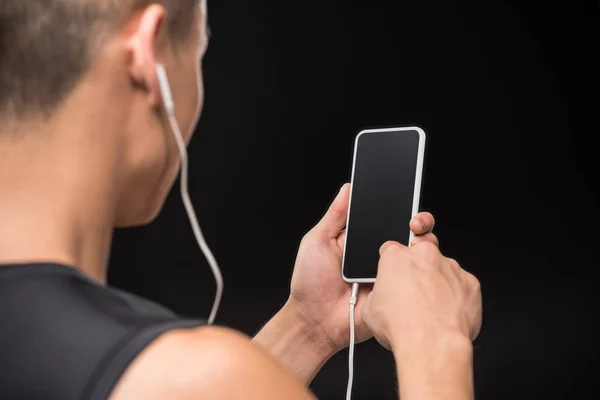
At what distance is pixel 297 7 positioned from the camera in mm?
1559

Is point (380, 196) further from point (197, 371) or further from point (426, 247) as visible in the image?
point (197, 371)

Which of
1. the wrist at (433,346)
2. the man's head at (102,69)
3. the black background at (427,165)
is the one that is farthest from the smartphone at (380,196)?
the black background at (427,165)

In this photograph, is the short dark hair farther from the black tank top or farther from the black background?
the black background

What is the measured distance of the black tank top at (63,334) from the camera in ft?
1.20

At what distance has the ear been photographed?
1.42 ft

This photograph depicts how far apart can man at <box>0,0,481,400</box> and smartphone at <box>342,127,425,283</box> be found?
224 mm

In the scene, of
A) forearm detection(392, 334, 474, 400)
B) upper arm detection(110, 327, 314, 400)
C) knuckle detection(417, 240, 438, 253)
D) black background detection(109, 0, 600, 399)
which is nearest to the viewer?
upper arm detection(110, 327, 314, 400)

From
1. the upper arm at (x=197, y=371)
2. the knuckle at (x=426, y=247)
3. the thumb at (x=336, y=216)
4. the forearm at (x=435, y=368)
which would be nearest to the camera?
the upper arm at (x=197, y=371)

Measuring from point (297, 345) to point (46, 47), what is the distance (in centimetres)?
43

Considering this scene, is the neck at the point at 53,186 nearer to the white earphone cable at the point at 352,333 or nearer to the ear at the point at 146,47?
the ear at the point at 146,47

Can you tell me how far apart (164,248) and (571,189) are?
78 centimetres

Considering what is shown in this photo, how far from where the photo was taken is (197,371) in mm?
368

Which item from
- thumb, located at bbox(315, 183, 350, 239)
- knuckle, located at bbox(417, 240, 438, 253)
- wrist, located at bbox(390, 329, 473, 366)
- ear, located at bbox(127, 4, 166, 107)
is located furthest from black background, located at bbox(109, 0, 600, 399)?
ear, located at bbox(127, 4, 166, 107)

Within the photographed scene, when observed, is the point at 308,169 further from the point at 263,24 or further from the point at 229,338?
the point at 229,338
